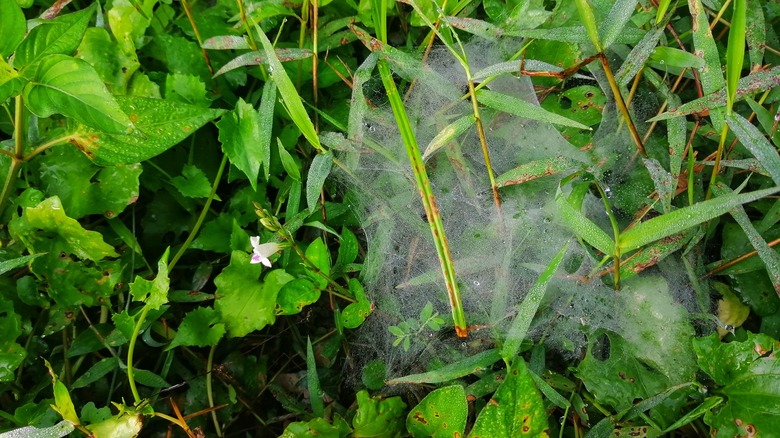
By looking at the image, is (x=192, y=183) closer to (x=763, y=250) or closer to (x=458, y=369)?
(x=458, y=369)

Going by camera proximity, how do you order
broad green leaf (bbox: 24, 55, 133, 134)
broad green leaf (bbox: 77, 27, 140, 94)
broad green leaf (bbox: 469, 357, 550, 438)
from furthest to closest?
broad green leaf (bbox: 77, 27, 140, 94)
broad green leaf (bbox: 469, 357, 550, 438)
broad green leaf (bbox: 24, 55, 133, 134)

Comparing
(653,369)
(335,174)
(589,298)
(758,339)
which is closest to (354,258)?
(335,174)

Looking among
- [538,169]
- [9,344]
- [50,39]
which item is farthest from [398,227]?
[9,344]

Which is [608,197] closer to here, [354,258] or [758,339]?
[758,339]

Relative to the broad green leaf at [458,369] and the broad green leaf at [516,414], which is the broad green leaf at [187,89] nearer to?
the broad green leaf at [458,369]

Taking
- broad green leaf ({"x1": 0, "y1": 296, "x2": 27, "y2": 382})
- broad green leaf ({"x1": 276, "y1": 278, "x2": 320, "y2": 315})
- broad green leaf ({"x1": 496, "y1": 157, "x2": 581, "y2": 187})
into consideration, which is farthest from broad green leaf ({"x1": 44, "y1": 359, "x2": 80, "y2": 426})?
broad green leaf ({"x1": 496, "y1": 157, "x2": 581, "y2": 187})

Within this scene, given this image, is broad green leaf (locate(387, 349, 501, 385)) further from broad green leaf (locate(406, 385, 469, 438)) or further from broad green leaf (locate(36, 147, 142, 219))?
broad green leaf (locate(36, 147, 142, 219))

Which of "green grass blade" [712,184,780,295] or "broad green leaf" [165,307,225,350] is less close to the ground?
"green grass blade" [712,184,780,295]
